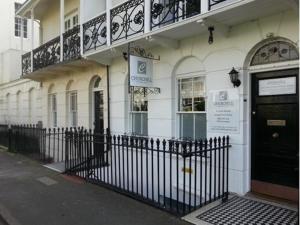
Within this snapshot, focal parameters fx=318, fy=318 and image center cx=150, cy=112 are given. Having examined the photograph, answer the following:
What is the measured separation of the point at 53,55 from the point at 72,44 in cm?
147

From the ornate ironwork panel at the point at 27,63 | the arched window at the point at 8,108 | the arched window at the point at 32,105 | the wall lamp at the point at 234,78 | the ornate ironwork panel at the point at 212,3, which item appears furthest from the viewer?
the arched window at the point at 8,108

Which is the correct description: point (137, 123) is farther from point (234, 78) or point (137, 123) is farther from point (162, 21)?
point (234, 78)

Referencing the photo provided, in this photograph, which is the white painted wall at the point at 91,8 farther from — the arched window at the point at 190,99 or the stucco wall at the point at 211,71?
the arched window at the point at 190,99

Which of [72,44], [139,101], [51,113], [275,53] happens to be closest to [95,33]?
[72,44]

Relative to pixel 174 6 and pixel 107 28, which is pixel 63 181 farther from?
pixel 174 6

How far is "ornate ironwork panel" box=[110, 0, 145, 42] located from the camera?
25.6 feet

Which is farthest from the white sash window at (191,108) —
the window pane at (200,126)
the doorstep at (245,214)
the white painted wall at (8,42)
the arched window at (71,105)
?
the white painted wall at (8,42)

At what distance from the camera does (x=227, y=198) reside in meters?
6.05

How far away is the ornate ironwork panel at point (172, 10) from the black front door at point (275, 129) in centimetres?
194

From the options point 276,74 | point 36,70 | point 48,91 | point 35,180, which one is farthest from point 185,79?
point 48,91

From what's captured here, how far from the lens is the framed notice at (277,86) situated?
567 centimetres

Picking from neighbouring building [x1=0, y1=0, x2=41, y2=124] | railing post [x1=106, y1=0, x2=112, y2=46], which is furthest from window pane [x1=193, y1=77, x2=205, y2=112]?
neighbouring building [x1=0, y1=0, x2=41, y2=124]

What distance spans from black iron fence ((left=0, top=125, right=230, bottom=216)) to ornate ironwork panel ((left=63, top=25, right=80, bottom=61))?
2.70 meters

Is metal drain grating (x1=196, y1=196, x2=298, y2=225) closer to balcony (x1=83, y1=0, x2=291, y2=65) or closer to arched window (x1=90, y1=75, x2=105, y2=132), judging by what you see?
balcony (x1=83, y1=0, x2=291, y2=65)
